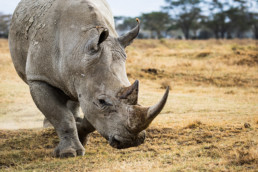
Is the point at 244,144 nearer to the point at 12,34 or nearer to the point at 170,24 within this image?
the point at 12,34

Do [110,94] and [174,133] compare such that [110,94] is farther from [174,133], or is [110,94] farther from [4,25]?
[4,25]

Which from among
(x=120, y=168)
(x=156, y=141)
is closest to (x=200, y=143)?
(x=156, y=141)

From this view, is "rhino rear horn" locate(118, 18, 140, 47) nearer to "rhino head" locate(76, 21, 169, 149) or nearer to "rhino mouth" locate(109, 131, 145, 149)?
"rhino head" locate(76, 21, 169, 149)

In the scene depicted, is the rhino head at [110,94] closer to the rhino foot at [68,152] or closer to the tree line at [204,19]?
the rhino foot at [68,152]

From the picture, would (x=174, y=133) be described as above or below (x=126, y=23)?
above

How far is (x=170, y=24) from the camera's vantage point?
2151 inches

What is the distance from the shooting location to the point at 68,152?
4.61 m

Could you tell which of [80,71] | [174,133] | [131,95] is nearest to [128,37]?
[80,71]

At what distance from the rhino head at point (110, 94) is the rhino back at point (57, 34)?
9.3 inches

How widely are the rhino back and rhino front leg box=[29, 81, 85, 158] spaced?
0.44 feet

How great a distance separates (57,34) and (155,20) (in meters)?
48.4

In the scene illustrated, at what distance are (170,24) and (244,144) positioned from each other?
51025mm

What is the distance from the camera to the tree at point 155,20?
2021 inches

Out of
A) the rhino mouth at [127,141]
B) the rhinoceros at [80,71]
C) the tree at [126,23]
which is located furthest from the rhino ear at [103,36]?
the tree at [126,23]
